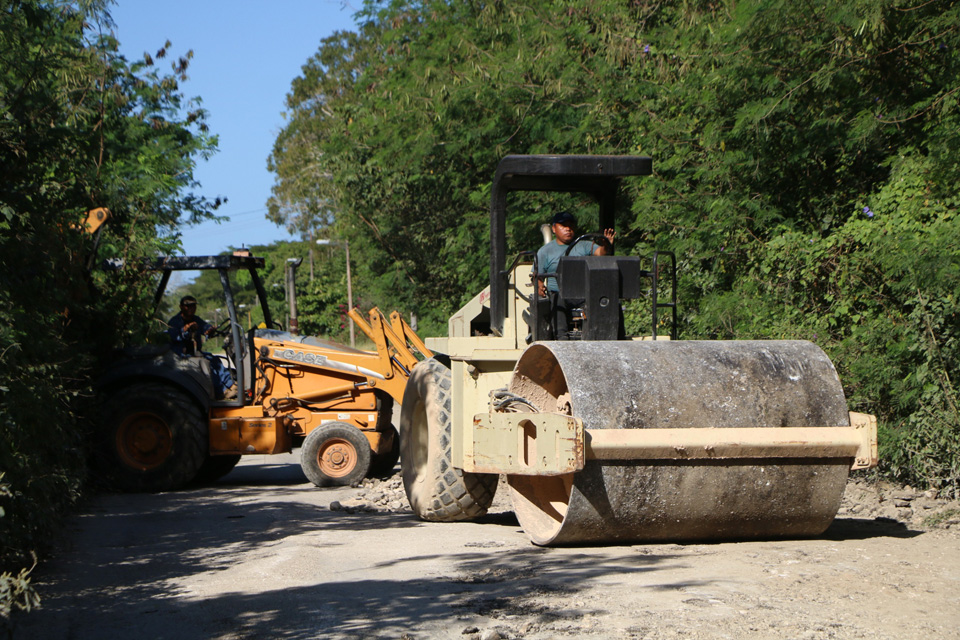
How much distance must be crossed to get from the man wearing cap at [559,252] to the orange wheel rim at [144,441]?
20.1ft

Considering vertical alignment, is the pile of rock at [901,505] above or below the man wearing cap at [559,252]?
below

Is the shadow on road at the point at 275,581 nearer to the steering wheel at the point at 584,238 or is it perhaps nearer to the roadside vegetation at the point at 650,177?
the roadside vegetation at the point at 650,177

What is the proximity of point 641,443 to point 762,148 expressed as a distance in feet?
25.0

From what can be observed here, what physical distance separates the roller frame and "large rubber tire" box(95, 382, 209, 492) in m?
6.47

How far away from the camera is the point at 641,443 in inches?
246

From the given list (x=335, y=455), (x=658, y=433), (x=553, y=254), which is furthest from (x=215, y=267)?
(x=658, y=433)

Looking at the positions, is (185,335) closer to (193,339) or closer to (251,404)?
(193,339)

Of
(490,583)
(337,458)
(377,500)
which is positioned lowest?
(490,583)

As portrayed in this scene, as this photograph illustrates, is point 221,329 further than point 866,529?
Yes

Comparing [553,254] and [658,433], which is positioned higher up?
[553,254]

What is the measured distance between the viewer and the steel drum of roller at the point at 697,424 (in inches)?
251

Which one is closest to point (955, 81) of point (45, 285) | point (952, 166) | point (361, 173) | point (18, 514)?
point (952, 166)

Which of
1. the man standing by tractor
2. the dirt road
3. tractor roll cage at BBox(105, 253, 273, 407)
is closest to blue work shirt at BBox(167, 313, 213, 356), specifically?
the man standing by tractor

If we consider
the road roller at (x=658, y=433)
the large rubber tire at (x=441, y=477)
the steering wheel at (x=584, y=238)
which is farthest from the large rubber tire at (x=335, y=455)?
the steering wheel at (x=584, y=238)
